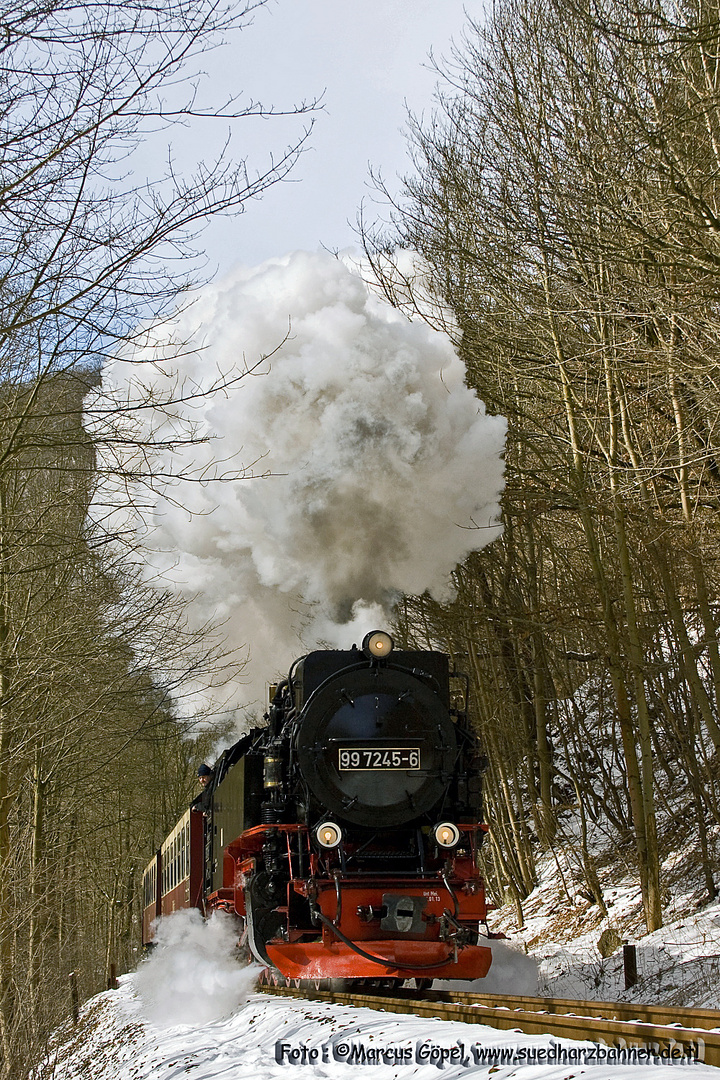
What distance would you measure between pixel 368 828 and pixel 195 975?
110 inches

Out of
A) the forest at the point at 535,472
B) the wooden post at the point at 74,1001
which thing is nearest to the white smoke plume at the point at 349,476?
the forest at the point at 535,472

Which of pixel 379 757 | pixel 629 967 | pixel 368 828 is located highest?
pixel 379 757

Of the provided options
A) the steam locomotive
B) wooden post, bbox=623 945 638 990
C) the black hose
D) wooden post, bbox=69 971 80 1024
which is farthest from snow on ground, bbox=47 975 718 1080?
wooden post, bbox=69 971 80 1024

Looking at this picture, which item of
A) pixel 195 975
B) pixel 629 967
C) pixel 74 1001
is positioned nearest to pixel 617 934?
pixel 629 967

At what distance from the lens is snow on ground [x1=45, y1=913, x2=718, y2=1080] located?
4.63 m

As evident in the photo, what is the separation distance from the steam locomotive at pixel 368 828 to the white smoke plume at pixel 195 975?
62cm

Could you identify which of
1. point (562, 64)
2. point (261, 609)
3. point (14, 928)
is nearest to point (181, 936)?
point (14, 928)

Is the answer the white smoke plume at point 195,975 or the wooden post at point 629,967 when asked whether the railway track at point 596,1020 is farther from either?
the white smoke plume at point 195,975

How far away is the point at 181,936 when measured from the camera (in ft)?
37.7

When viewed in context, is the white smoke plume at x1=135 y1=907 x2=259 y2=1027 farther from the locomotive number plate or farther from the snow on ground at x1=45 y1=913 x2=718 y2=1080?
the locomotive number plate

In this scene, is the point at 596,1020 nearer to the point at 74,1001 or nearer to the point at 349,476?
the point at 349,476

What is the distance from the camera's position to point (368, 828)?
341 inches

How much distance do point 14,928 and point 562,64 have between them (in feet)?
38.2

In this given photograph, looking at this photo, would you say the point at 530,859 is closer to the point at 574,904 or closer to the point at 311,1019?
the point at 574,904
